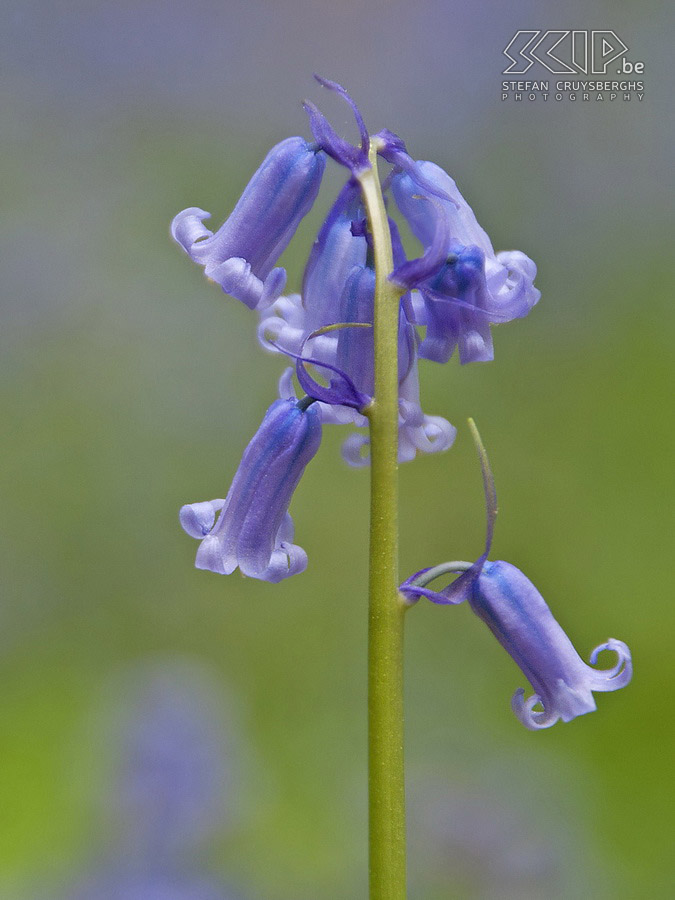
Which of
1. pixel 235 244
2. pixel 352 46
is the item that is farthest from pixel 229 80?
pixel 235 244

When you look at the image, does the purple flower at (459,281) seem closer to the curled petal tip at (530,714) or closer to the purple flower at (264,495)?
the purple flower at (264,495)

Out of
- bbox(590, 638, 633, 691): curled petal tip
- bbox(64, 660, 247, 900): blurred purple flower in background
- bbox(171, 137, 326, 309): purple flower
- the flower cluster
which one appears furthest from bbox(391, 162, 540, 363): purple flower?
bbox(64, 660, 247, 900): blurred purple flower in background

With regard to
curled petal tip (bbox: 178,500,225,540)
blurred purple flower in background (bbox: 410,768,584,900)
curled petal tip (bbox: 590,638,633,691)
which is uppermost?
curled petal tip (bbox: 178,500,225,540)

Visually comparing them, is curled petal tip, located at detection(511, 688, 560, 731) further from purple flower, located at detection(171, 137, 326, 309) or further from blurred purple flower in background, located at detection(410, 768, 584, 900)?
blurred purple flower in background, located at detection(410, 768, 584, 900)

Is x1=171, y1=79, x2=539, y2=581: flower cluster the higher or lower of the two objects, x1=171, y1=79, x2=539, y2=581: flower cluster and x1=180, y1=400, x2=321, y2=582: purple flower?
the higher

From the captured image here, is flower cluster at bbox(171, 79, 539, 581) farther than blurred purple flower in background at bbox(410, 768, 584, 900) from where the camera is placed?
No

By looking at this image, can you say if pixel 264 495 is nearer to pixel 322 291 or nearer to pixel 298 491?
pixel 322 291

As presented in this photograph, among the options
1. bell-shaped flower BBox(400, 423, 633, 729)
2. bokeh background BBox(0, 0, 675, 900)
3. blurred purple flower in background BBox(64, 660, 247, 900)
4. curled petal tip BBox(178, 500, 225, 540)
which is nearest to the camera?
bell-shaped flower BBox(400, 423, 633, 729)

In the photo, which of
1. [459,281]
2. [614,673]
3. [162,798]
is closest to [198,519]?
[459,281]

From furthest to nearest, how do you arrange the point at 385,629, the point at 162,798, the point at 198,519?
the point at 162,798
the point at 198,519
the point at 385,629
